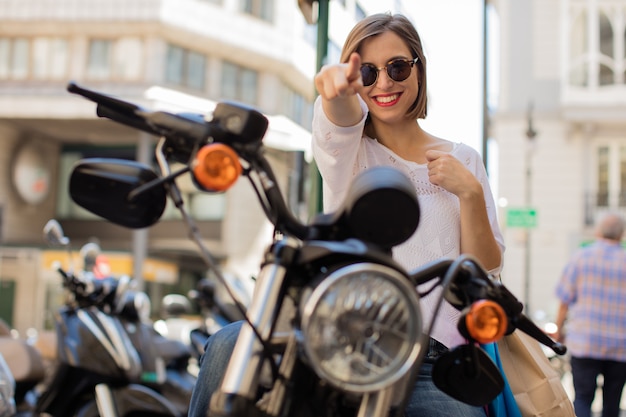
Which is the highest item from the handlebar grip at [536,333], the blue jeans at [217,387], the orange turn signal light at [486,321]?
the orange turn signal light at [486,321]

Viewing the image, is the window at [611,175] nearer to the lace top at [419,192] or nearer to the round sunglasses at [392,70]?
the lace top at [419,192]

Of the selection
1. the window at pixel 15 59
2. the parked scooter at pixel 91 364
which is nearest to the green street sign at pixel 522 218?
the parked scooter at pixel 91 364

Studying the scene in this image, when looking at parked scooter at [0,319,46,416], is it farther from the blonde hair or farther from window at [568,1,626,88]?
window at [568,1,626,88]

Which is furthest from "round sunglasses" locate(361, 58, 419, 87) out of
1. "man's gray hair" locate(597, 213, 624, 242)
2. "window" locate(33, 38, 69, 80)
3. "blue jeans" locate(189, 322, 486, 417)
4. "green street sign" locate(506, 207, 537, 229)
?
"window" locate(33, 38, 69, 80)

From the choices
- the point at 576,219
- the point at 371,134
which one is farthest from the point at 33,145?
the point at 371,134

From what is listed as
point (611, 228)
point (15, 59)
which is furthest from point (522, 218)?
point (15, 59)

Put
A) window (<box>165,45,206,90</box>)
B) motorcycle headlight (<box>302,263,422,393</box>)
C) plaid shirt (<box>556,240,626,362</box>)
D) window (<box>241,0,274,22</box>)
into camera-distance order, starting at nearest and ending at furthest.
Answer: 1. motorcycle headlight (<box>302,263,422,393</box>)
2. plaid shirt (<box>556,240,626,362</box>)
3. window (<box>165,45,206,90</box>)
4. window (<box>241,0,274,22</box>)

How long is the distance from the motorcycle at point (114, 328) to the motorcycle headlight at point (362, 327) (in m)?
4.29

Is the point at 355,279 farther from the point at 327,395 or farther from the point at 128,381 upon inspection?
the point at 128,381

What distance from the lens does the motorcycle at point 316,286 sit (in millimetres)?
1136

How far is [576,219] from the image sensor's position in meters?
26.1

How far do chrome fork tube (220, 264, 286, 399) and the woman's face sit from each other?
3.21ft

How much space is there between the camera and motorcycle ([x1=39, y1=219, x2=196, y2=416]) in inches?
218

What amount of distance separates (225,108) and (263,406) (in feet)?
1.54
